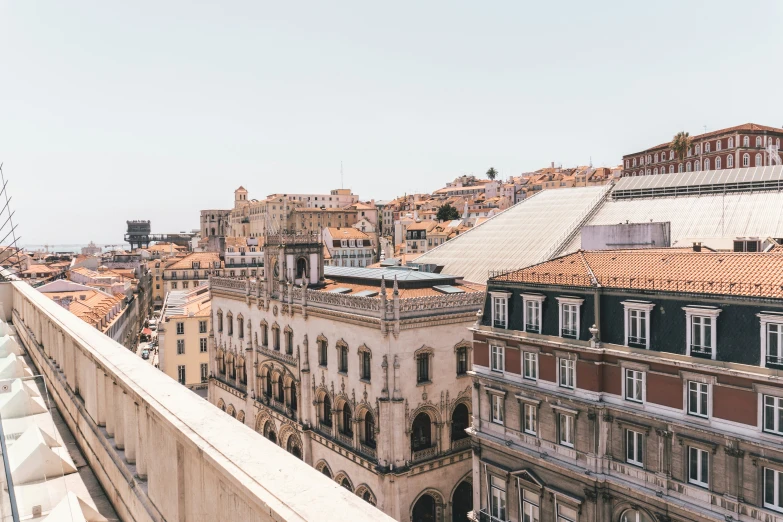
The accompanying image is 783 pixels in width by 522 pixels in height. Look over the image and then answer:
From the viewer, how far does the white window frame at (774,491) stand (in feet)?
63.0

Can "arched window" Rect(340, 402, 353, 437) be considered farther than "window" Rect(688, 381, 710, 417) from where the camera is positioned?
Yes

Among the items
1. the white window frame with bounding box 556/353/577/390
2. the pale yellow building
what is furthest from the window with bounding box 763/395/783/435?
the pale yellow building

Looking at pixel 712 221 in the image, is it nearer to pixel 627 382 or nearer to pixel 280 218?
pixel 627 382

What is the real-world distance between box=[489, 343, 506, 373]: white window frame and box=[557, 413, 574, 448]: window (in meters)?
4.06

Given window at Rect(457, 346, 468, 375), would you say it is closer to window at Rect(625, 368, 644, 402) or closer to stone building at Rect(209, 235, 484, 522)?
stone building at Rect(209, 235, 484, 522)

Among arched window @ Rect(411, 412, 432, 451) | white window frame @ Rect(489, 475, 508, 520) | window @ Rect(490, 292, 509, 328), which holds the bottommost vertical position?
white window frame @ Rect(489, 475, 508, 520)

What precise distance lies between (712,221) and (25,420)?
58595 millimetres

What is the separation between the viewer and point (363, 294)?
4041 cm

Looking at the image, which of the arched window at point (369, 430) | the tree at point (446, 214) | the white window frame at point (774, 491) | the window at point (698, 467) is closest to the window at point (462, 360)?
the arched window at point (369, 430)

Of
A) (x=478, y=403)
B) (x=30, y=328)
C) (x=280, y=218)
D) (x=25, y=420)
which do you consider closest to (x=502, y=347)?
(x=478, y=403)

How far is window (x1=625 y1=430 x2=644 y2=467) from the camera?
2348 centimetres

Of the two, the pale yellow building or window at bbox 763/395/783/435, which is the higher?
window at bbox 763/395/783/435

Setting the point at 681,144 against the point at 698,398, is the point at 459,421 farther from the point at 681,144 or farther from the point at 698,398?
the point at 681,144

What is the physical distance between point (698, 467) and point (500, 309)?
38.1 ft
